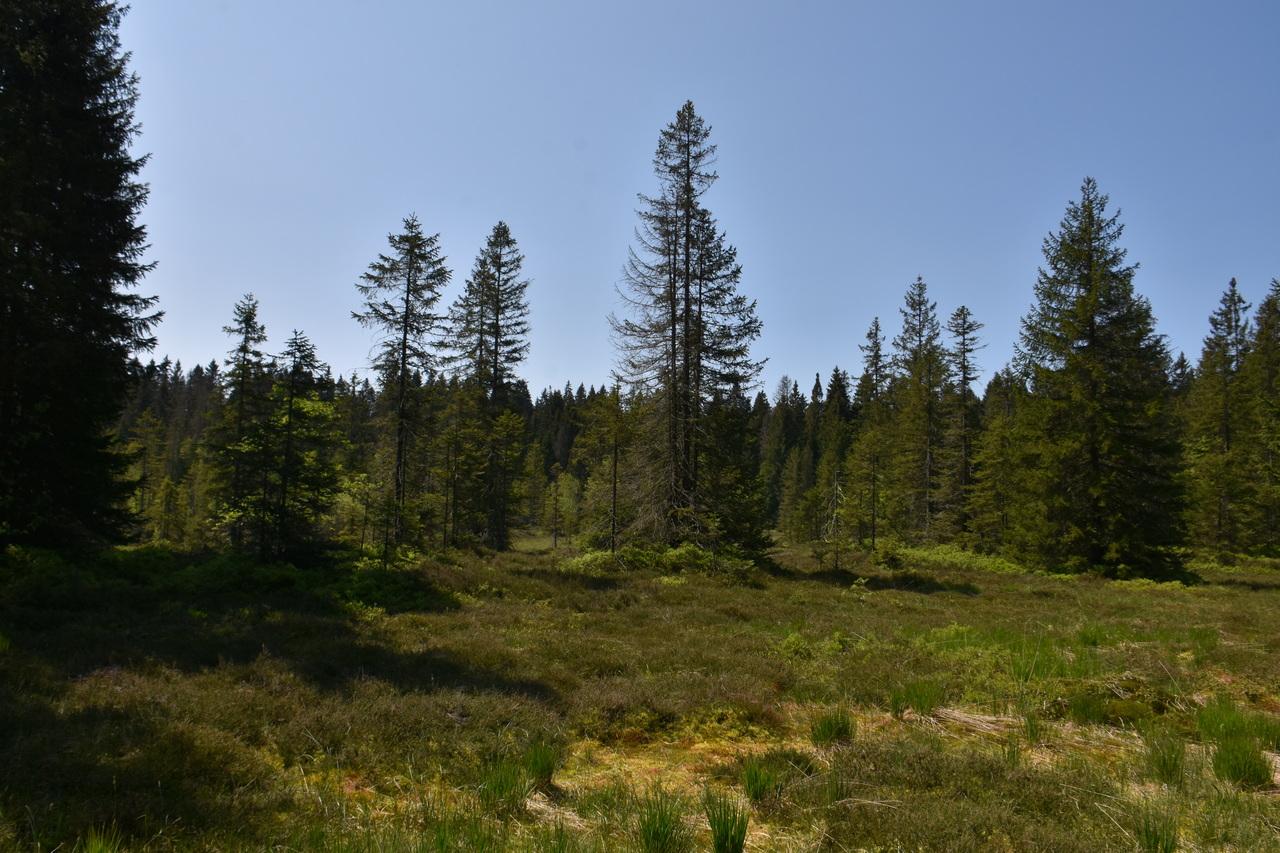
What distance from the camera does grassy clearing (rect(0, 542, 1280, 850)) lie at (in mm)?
4012

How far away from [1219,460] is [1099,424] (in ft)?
55.5

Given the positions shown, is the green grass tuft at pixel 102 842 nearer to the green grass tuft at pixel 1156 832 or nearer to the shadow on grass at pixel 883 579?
the green grass tuft at pixel 1156 832

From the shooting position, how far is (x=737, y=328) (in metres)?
25.8

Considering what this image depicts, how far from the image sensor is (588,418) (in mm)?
27656

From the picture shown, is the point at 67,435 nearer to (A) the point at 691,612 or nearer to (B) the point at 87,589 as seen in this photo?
(B) the point at 87,589

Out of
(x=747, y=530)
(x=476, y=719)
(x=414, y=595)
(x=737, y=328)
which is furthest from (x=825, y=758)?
(x=737, y=328)

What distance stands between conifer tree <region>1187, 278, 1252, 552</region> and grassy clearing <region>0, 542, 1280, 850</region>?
25.9 metres

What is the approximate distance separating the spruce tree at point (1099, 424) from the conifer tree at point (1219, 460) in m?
4.59

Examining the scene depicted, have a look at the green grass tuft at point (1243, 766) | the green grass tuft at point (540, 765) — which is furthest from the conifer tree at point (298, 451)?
the green grass tuft at point (1243, 766)

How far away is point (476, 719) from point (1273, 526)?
49246mm

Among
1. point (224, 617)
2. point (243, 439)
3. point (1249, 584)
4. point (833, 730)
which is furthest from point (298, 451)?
point (1249, 584)

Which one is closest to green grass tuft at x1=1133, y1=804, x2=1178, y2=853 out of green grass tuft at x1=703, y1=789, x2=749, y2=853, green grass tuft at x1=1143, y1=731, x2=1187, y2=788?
green grass tuft at x1=1143, y1=731, x2=1187, y2=788

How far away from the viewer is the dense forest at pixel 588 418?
14.9 meters

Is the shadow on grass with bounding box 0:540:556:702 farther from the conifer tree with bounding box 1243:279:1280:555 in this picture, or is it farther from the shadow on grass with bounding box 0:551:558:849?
the conifer tree with bounding box 1243:279:1280:555
